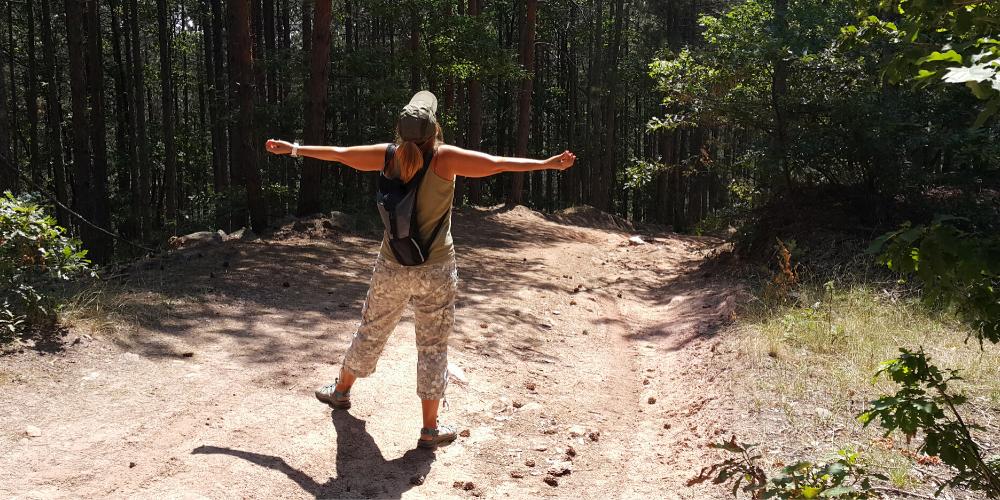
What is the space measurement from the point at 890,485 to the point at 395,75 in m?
19.0

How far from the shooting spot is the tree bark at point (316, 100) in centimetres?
1445

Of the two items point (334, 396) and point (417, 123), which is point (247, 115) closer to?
point (334, 396)

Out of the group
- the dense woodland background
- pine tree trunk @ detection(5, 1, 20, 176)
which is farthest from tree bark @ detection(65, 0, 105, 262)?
pine tree trunk @ detection(5, 1, 20, 176)

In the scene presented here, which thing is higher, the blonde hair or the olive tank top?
the blonde hair

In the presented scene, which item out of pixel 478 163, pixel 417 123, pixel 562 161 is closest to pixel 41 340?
pixel 417 123

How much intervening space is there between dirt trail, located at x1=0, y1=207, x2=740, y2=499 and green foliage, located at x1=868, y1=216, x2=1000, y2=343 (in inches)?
72.1

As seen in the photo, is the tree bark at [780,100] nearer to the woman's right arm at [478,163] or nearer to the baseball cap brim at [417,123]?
the woman's right arm at [478,163]

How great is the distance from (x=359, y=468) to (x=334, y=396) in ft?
2.68

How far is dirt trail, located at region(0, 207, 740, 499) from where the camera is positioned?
3.93 metres

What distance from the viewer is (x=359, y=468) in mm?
4145

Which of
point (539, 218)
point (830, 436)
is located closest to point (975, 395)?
point (830, 436)

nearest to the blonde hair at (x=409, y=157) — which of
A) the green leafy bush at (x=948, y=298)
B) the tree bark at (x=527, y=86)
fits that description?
the green leafy bush at (x=948, y=298)

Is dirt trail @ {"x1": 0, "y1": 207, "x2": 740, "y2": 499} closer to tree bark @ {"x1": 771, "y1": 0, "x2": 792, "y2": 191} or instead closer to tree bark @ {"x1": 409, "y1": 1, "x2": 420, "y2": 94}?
tree bark @ {"x1": 771, "y1": 0, "x2": 792, "y2": 191}

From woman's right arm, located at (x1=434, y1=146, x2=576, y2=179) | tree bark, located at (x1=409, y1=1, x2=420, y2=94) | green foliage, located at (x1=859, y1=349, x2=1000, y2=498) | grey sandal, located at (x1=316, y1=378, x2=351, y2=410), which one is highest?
tree bark, located at (x1=409, y1=1, x2=420, y2=94)
